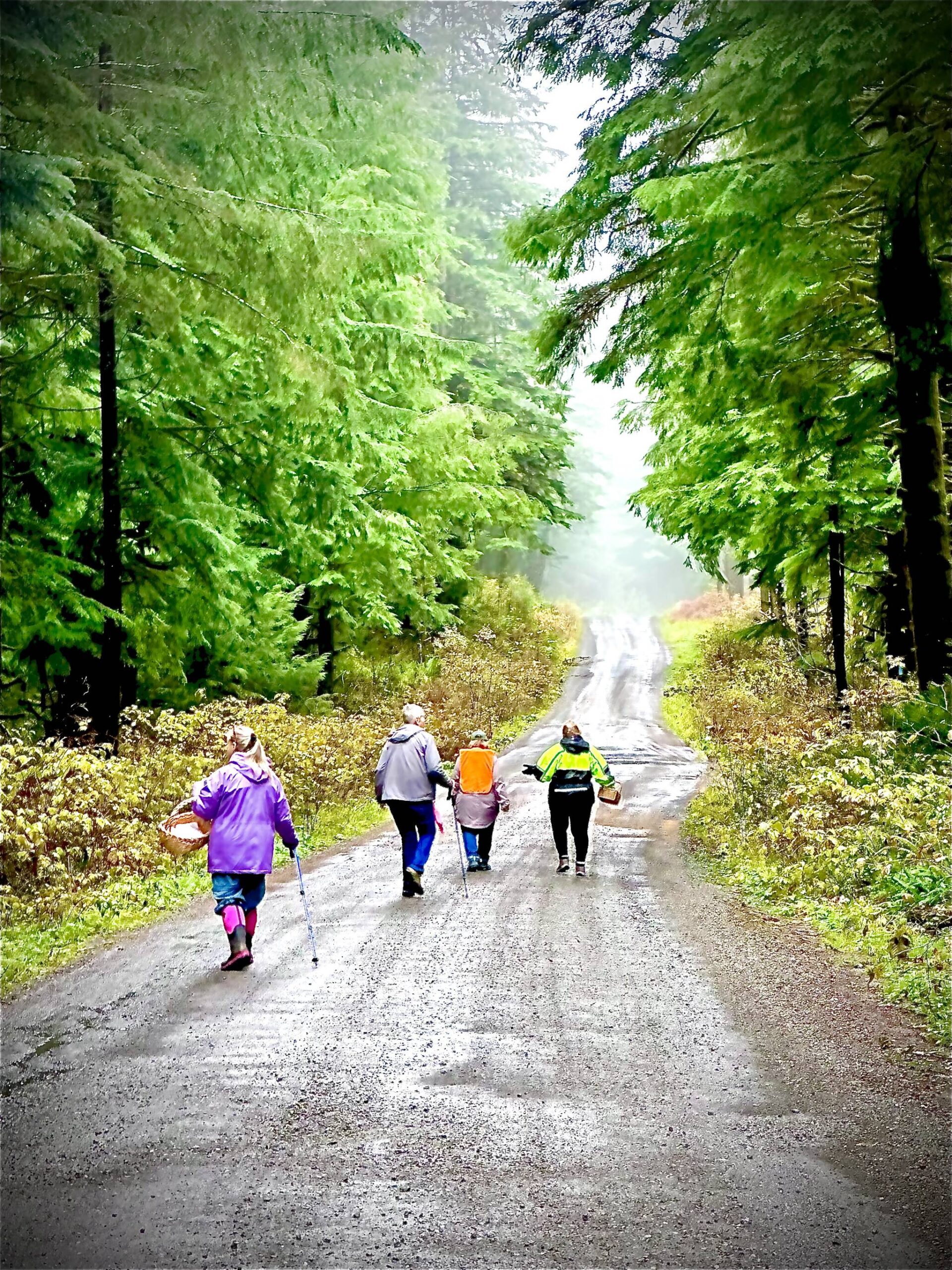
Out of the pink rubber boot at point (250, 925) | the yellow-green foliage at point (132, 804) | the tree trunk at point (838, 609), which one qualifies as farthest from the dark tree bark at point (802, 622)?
the pink rubber boot at point (250, 925)

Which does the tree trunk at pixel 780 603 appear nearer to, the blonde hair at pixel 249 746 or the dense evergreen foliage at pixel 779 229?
the dense evergreen foliage at pixel 779 229

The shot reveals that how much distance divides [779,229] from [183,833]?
6.35 metres

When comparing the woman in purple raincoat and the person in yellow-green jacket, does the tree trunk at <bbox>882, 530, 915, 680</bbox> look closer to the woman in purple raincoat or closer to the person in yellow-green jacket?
the person in yellow-green jacket

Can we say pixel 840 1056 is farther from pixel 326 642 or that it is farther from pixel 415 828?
pixel 326 642

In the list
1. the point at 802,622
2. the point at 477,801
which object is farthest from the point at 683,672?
the point at 477,801

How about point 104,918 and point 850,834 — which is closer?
point 104,918

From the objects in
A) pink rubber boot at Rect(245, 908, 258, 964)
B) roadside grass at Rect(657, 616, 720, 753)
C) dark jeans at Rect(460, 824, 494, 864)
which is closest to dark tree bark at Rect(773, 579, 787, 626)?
roadside grass at Rect(657, 616, 720, 753)

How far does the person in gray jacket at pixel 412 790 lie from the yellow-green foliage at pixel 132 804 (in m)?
2.36

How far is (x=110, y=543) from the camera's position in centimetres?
1173

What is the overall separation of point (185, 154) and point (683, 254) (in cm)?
519

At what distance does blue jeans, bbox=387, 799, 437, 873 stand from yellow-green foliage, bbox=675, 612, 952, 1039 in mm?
3415

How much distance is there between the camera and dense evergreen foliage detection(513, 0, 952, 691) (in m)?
6.41

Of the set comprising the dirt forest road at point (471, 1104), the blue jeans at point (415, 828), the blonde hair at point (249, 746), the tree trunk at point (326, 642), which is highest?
the tree trunk at point (326, 642)

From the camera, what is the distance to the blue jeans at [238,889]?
738cm
